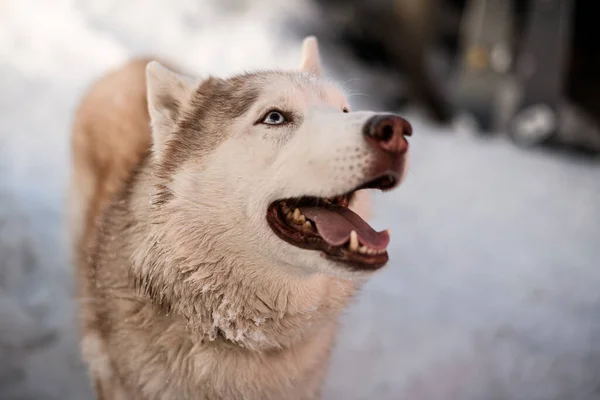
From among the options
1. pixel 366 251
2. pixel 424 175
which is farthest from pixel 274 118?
pixel 424 175

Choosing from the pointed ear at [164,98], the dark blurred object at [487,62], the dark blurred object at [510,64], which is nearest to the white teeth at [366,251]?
the pointed ear at [164,98]

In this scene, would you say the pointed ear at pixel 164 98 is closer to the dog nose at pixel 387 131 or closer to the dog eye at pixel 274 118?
the dog eye at pixel 274 118

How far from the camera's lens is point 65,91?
405cm

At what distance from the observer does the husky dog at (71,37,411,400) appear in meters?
1.42

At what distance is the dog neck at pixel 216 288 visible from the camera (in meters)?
1.59

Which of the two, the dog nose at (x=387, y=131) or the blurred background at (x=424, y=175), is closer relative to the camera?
the dog nose at (x=387, y=131)

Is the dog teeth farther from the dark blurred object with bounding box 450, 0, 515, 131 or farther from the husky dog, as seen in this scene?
the dark blurred object with bounding box 450, 0, 515, 131

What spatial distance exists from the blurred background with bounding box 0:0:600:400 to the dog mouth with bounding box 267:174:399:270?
123cm

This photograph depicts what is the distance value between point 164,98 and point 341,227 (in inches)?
27.7

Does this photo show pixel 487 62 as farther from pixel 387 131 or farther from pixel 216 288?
pixel 216 288

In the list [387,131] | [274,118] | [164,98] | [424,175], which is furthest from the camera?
[424,175]

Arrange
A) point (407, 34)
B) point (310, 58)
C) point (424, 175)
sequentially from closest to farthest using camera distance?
point (310, 58) → point (424, 175) → point (407, 34)

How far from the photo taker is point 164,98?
170 centimetres

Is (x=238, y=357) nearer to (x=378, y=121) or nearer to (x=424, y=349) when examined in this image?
(x=378, y=121)
